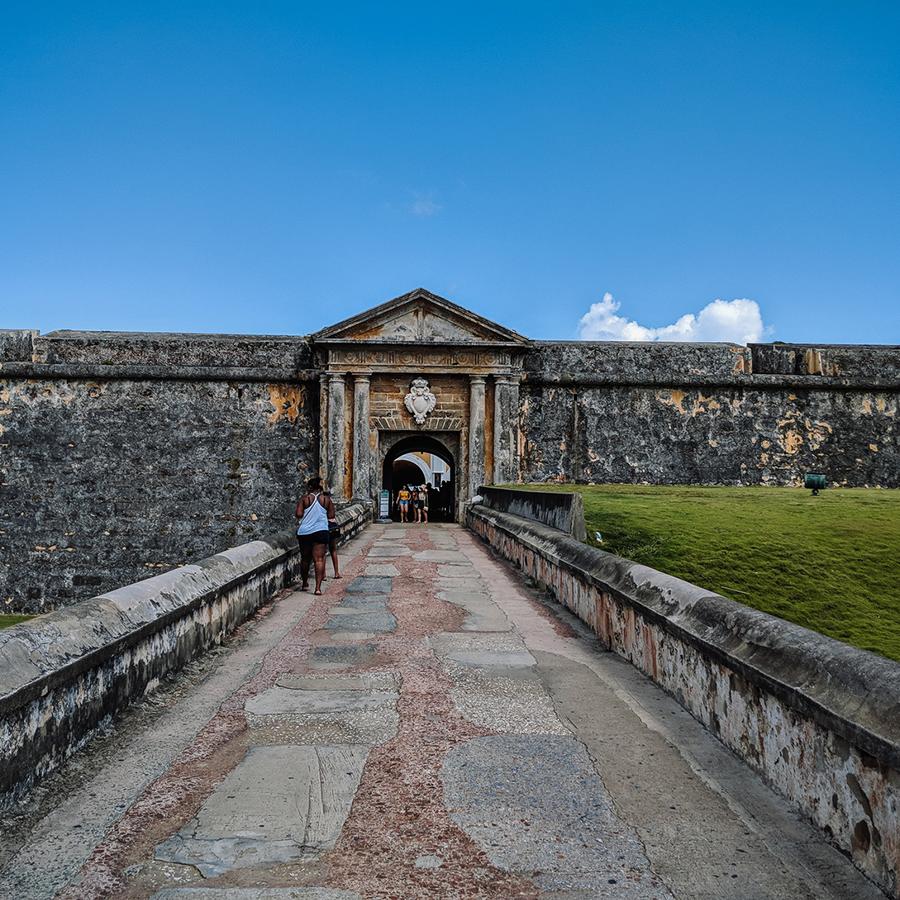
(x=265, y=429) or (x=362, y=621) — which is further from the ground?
(x=265, y=429)

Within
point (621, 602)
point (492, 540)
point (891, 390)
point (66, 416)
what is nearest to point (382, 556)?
point (492, 540)

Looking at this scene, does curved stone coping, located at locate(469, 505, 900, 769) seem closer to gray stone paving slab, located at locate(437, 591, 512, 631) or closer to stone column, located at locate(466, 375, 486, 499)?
gray stone paving slab, located at locate(437, 591, 512, 631)

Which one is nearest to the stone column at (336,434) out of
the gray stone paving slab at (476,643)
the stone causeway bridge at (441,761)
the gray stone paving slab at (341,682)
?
the gray stone paving slab at (476,643)

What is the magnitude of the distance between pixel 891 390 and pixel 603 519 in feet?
42.3

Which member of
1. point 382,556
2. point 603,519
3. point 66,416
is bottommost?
point 382,556

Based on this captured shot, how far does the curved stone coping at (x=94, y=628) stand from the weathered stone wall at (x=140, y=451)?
1147 cm

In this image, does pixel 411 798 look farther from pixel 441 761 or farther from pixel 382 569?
pixel 382 569

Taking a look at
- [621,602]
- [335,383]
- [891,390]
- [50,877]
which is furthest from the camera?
[891,390]

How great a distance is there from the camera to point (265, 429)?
16.4 m

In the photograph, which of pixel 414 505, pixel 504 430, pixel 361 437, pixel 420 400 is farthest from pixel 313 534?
pixel 414 505

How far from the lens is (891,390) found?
56.5 ft

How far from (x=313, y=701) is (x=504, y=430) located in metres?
12.8

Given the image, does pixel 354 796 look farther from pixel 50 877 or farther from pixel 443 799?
pixel 50 877

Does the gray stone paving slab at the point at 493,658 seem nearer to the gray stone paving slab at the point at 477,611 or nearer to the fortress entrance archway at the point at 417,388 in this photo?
the gray stone paving slab at the point at 477,611
